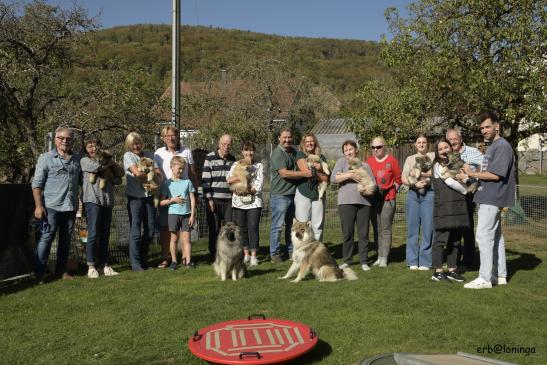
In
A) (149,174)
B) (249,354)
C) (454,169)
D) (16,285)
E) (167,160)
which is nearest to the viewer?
(249,354)

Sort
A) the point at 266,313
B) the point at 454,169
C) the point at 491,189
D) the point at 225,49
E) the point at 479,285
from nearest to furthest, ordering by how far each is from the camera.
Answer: the point at 266,313 < the point at 491,189 < the point at 479,285 < the point at 454,169 < the point at 225,49

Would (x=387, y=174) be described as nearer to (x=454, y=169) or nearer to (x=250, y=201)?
(x=454, y=169)

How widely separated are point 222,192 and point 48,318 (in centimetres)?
312

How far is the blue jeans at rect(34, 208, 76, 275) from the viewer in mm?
6492

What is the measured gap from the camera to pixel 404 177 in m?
7.16

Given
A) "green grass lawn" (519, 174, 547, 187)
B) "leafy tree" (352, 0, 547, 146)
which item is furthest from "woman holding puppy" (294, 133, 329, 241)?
"green grass lawn" (519, 174, 547, 187)

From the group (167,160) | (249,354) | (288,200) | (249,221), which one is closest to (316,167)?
(288,200)

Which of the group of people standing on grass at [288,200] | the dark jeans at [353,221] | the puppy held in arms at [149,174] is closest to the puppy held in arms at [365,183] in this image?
the group of people standing on grass at [288,200]

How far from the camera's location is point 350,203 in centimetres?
714

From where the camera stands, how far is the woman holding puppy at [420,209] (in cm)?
705

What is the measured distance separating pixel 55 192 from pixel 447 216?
16.6 feet

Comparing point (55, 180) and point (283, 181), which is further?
point (283, 181)

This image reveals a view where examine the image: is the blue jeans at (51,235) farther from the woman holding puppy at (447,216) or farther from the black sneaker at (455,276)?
the black sneaker at (455,276)

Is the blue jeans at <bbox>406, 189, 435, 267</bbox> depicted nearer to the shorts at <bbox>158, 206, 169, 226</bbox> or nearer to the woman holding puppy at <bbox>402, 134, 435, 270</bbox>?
the woman holding puppy at <bbox>402, 134, 435, 270</bbox>
